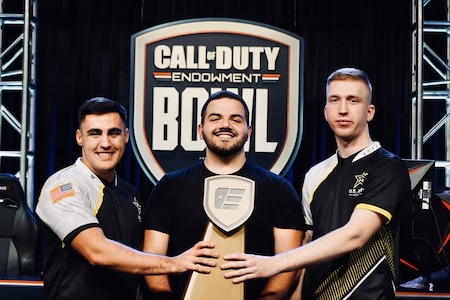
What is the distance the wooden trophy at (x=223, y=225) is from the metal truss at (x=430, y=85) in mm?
2139

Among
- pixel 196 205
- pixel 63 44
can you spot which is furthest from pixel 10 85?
pixel 196 205

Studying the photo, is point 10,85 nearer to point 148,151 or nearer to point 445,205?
Result: point 148,151

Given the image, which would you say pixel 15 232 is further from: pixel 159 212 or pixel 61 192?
pixel 159 212

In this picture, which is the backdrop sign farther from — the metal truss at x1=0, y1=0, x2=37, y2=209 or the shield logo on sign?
the shield logo on sign

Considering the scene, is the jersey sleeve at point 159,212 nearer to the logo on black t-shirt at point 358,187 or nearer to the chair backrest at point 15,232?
→ the logo on black t-shirt at point 358,187

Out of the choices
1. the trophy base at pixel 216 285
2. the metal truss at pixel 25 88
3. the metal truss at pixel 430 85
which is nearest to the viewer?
the trophy base at pixel 216 285

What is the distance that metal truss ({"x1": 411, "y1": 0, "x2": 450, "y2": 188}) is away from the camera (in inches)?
151

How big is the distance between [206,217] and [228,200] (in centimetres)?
9

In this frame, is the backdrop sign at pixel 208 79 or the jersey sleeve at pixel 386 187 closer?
the jersey sleeve at pixel 386 187

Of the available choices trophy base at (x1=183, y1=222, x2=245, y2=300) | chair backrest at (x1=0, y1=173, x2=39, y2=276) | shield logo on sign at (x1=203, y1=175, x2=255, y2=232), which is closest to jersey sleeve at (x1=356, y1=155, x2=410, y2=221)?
shield logo on sign at (x1=203, y1=175, x2=255, y2=232)

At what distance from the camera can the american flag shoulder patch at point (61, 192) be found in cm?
205

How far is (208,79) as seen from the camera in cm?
461

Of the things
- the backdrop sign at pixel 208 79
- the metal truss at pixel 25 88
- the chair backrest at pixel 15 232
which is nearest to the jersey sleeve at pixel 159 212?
the chair backrest at pixel 15 232

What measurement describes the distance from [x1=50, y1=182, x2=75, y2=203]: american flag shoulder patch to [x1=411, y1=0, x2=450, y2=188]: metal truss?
248cm
